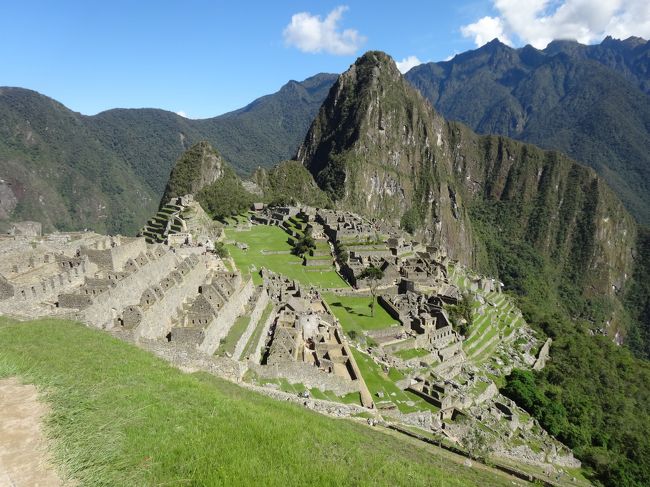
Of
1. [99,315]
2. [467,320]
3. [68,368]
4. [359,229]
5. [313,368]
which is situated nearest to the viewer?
[68,368]

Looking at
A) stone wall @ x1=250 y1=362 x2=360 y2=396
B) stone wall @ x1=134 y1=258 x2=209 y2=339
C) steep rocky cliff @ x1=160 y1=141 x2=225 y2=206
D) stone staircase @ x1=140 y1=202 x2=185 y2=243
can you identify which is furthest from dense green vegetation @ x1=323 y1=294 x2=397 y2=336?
steep rocky cliff @ x1=160 y1=141 x2=225 y2=206

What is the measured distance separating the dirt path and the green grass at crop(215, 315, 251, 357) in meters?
14.0

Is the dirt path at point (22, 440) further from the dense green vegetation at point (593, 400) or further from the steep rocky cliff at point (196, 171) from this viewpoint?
the steep rocky cliff at point (196, 171)

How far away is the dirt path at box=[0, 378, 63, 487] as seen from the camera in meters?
7.04

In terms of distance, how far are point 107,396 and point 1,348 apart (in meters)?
5.25

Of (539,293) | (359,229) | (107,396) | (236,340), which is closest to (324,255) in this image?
A: (359,229)

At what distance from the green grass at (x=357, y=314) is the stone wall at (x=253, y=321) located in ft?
29.1

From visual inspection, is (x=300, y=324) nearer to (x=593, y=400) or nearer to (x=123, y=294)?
(x=123, y=294)

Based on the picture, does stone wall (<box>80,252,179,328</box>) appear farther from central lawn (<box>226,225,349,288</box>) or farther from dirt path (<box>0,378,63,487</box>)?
central lawn (<box>226,225,349,288</box>)

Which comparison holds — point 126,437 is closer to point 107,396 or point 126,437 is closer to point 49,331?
point 107,396

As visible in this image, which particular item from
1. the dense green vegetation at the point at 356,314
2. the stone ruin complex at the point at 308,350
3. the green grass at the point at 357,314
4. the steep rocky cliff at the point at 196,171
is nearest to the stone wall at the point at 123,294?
the stone ruin complex at the point at 308,350

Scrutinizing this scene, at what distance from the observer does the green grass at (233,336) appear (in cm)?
2407

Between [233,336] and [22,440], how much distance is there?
1833cm

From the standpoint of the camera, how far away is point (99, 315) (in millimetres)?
21656
